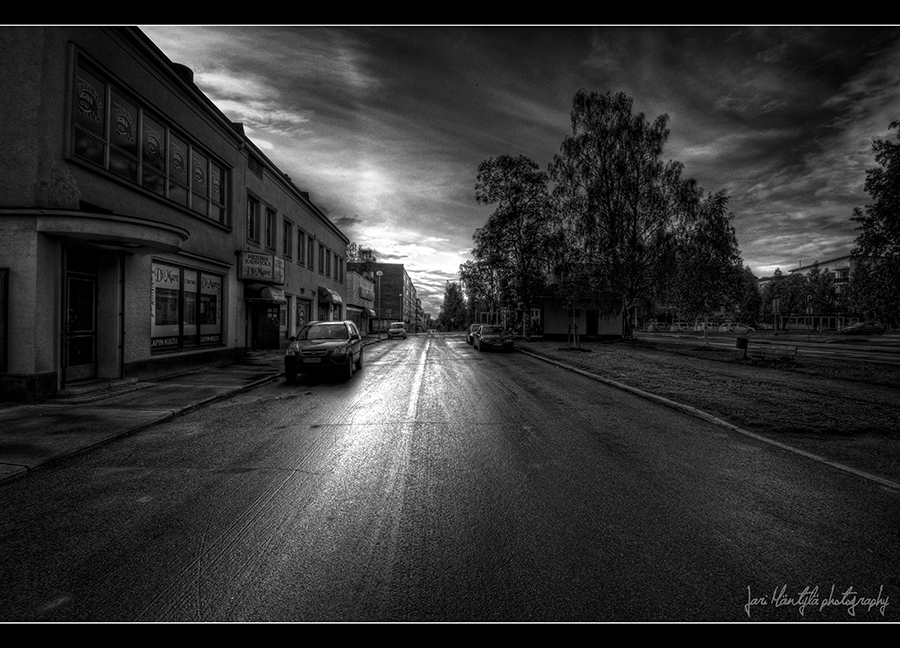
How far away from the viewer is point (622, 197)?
2852 cm

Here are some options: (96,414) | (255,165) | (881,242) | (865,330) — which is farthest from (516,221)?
(865,330)

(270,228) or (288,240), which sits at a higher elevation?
(270,228)

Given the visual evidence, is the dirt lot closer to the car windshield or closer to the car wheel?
the car wheel

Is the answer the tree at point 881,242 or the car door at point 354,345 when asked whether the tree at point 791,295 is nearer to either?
the tree at point 881,242

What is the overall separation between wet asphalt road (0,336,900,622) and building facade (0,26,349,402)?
493 cm

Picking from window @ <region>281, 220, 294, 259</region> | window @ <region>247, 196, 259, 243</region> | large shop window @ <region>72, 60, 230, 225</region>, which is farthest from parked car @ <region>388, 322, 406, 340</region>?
large shop window @ <region>72, 60, 230, 225</region>

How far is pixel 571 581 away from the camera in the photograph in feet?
8.18

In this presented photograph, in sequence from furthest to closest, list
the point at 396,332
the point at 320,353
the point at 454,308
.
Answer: the point at 454,308 → the point at 396,332 → the point at 320,353

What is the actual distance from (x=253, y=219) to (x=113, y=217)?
11.2 m

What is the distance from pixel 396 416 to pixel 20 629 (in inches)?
211

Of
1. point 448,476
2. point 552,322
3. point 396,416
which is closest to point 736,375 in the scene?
point 396,416

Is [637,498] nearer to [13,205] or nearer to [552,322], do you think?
[13,205]

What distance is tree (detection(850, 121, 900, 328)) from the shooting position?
11.8m

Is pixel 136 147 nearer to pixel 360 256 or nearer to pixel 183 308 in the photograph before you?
pixel 183 308
